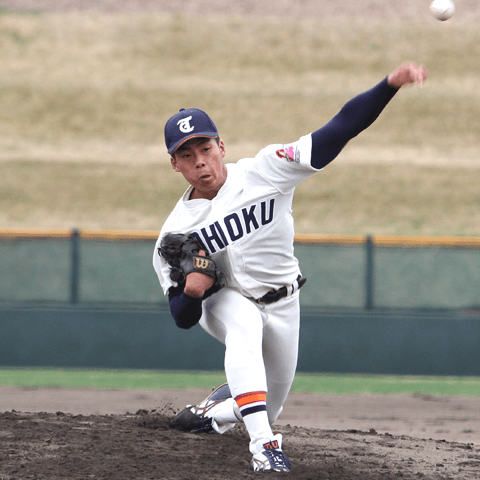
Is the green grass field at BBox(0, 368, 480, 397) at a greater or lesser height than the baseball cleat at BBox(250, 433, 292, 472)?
lesser

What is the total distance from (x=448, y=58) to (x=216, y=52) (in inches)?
323

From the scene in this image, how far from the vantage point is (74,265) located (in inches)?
341

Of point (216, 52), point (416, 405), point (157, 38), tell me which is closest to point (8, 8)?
point (157, 38)

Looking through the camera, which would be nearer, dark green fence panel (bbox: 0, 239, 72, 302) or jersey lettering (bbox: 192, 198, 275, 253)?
jersey lettering (bbox: 192, 198, 275, 253)

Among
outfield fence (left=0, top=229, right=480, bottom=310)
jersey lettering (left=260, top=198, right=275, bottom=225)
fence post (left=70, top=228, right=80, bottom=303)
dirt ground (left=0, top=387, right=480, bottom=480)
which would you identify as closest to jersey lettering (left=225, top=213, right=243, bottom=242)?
jersey lettering (left=260, top=198, right=275, bottom=225)

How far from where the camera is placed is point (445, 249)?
865 cm

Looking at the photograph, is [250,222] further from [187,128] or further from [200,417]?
[200,417]

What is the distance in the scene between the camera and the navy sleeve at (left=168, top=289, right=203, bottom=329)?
3441 mm

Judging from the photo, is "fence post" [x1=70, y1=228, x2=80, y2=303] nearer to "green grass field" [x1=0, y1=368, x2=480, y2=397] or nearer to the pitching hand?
"green grass field" [x1=0, y1=368, x2=480, y2=397]

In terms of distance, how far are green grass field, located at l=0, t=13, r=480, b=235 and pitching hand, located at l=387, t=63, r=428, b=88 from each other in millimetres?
13088

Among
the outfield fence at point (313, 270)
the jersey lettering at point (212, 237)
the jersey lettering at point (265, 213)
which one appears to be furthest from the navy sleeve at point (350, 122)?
the outfield fence at point (313, 270)

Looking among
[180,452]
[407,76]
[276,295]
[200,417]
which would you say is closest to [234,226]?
[276,295]

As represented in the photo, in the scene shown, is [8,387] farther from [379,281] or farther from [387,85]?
[387,85]

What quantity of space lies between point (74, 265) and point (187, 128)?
547 cm
